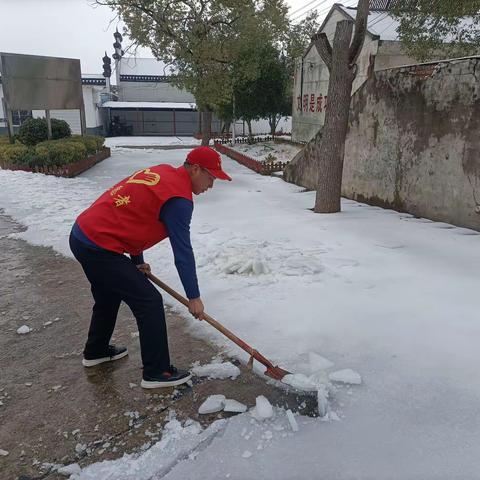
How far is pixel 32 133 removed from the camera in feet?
47.0

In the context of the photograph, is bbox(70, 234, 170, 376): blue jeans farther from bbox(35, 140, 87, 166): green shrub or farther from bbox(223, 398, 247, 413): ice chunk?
bbox(35, 140, 87, 166): green shrub

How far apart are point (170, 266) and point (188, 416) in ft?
8.39

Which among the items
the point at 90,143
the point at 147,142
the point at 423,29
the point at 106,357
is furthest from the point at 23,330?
the point at 147,142

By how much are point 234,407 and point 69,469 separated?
899 millimetres

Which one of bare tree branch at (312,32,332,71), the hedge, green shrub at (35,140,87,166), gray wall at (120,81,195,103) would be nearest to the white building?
gray wall at (120,81,195,103)

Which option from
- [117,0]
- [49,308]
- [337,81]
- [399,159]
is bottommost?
[49,308]

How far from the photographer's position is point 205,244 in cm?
575

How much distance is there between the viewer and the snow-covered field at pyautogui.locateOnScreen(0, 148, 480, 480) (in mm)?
2191

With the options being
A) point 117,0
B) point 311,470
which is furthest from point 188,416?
point 117,0

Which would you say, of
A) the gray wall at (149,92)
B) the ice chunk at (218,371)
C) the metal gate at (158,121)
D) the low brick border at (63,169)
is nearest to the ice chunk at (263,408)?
the ice chunk at (218,371)

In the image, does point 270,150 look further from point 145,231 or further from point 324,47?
point 145,231

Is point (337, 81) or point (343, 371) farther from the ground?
point (337, 81)

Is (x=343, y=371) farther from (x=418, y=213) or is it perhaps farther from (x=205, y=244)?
(x=418, y=213)

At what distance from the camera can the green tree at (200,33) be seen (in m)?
15.3
